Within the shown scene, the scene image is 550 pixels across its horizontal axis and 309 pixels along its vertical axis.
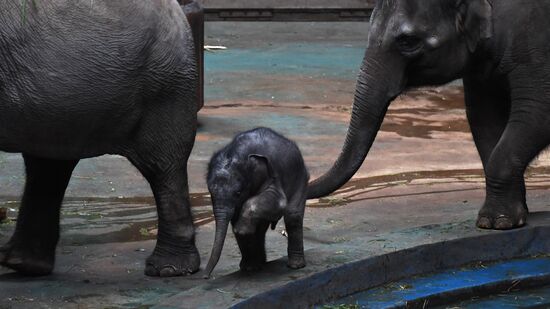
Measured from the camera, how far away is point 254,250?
6.05m

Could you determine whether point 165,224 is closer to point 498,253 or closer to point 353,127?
point 353,127

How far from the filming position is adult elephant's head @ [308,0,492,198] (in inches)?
264

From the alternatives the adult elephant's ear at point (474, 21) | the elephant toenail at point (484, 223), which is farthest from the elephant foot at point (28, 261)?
the adult elephant's ear at point (474, 21)

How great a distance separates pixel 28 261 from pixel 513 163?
2390mm

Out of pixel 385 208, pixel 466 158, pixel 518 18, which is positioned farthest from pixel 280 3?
pixel 518 18

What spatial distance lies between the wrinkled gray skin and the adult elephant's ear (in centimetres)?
130

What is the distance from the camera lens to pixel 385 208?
8.21 meters

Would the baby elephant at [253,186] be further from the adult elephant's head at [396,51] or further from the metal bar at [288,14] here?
the metal bar at [288,14]

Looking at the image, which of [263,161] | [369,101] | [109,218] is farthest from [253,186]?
[109,218]

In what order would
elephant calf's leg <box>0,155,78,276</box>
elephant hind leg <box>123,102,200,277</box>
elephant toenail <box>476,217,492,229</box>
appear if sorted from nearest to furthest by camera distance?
1. elephant hind leg <box>123,102,200,277</box>
2. elephant calf's leg <box>0,155,78,276</box>
3. elephant toenail <box>476,217,492,229</box>

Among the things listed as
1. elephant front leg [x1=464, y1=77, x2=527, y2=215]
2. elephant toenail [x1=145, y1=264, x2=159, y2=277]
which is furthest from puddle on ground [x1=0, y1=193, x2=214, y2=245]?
elephant front leg [x1=464, y1=77, x2=527, y2=215]

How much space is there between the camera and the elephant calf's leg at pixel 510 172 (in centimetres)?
695

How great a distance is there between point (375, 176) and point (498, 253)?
2.31 meters

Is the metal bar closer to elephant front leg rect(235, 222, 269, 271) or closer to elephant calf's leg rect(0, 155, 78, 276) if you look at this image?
elephant calf's leg rect(0, 155, 78, 276)
